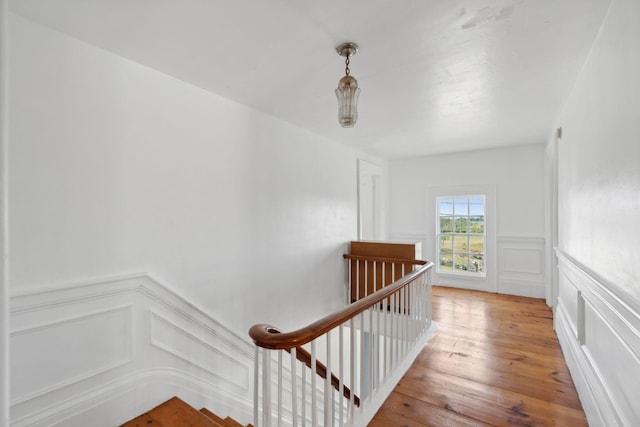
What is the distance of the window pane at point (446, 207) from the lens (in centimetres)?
533

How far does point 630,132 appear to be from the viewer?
4.03 feet

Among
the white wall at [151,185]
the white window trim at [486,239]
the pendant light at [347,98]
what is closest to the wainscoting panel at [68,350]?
the white wall at [151,185]

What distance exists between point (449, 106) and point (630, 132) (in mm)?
1774

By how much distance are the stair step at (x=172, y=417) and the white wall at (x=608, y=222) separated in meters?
2.14

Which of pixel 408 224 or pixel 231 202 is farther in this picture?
pixel 408 224

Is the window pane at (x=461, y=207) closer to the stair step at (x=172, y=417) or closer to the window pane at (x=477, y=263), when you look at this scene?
the window pane at (x=477, y=263)

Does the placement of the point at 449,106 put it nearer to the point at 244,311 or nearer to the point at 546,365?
the point at 546,365

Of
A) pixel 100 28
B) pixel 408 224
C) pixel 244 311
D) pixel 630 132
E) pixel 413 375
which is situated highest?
pixel 100 28

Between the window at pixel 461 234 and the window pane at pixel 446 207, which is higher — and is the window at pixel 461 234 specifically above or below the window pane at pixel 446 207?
below

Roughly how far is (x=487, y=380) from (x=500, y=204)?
3.28 meters

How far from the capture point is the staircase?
1.83 m

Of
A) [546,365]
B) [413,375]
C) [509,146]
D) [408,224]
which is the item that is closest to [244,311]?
[413,375]

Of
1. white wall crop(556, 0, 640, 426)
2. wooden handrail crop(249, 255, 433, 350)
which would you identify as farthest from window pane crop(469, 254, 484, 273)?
wooden handrail crop(249, 255, 433, 350)

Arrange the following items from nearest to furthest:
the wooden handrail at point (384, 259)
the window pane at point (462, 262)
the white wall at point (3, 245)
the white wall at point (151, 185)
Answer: the white wall at point (3, 245) < the white wall at point (151, 185) < the wooden handrail at point (384, 259) < the window pane at point (462, 262)
